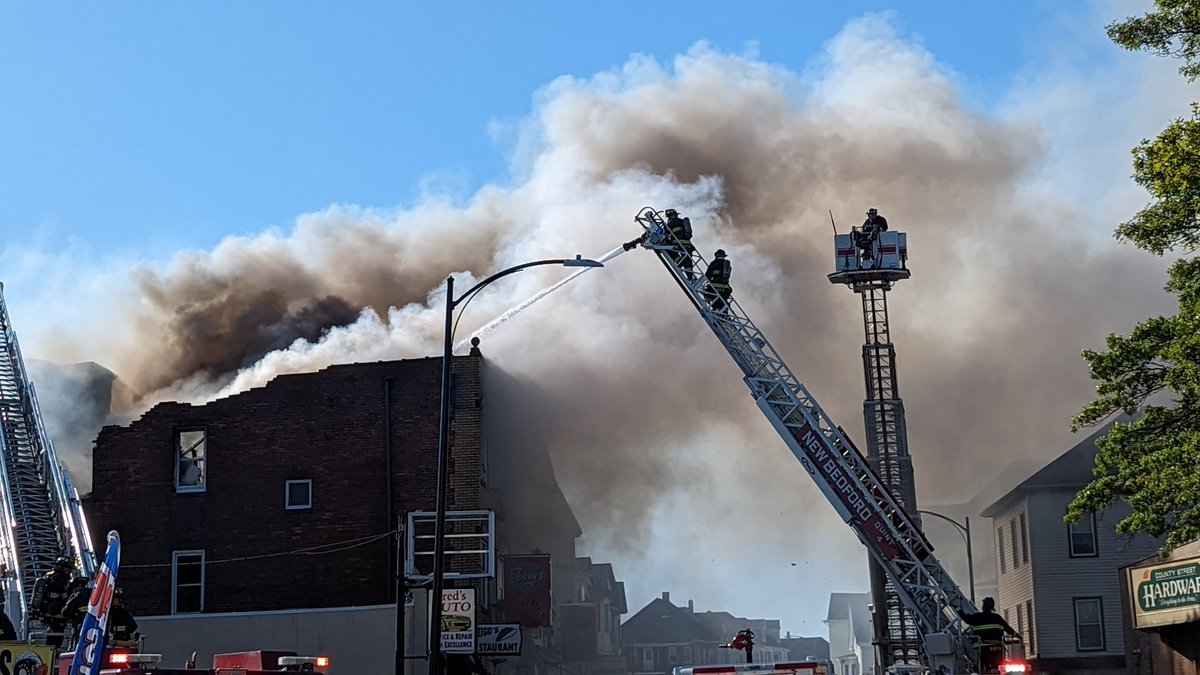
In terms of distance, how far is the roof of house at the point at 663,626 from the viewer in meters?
107

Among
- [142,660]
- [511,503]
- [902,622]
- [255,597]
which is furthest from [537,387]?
[142,660]

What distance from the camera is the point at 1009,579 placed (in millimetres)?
51625

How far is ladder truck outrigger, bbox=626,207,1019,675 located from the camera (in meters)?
23.8

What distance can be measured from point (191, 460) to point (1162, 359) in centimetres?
2240

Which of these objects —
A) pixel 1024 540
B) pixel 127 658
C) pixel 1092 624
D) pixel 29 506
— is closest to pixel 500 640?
pixel 29 506

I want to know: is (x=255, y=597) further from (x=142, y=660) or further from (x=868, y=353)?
(x=142, y=660)

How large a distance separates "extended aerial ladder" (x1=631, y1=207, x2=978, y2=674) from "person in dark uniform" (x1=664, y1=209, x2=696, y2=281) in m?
0.47

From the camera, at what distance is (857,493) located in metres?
24.6

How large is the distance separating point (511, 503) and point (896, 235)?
1371cm

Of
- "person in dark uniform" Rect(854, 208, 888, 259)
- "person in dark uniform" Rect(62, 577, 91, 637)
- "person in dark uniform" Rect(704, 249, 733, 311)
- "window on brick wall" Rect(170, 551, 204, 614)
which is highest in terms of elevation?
"person in dark uniform" Rect(854, 208, 888, 259)

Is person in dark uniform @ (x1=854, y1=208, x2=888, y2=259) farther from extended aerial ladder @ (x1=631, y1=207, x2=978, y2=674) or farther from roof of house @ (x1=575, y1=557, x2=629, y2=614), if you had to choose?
roof of house @ (x1=575, y1=557, x2=629, y2=614)

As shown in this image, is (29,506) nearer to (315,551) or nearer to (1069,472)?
(315,551)

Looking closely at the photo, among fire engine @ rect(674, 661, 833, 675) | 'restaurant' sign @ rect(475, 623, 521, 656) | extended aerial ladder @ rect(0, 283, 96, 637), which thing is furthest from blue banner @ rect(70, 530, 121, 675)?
'restaurant' sign @ rect(475, 623, 521, 656)

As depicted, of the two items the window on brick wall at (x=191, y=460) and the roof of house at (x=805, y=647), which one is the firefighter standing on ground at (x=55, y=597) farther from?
the roof of house at (x=805, y=647)
